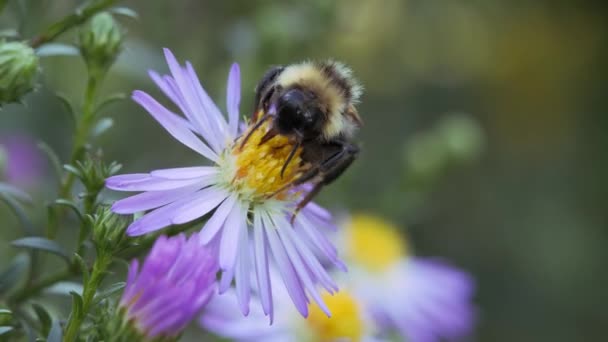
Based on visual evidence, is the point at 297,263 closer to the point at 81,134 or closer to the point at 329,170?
the point at 329,170

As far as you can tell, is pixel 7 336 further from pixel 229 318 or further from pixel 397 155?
pixel 397 155

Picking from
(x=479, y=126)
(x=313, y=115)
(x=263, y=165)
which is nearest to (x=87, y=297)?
(x=263, y=165)

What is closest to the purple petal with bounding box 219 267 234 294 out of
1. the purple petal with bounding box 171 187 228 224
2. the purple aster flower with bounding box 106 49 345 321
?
the purple aster flower with bounding box 106 49 345 321

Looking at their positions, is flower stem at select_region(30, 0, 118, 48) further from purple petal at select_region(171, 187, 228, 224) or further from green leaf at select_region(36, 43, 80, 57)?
purple petal at select_region(171, 187, 228, 224)

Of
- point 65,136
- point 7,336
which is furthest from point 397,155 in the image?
point 7,336

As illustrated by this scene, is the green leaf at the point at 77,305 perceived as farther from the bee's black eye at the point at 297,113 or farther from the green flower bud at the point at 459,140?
the green flower bud at the point at 459,140
